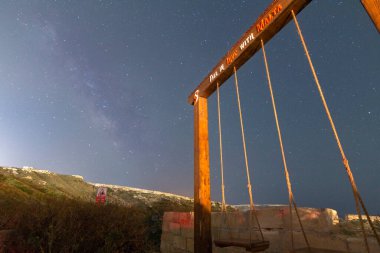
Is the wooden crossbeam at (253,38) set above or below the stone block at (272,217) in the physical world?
above

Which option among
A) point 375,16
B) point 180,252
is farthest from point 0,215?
point 375,16

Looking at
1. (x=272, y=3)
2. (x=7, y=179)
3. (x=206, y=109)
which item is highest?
(x=7, y=179)

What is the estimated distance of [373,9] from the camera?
1.79 m

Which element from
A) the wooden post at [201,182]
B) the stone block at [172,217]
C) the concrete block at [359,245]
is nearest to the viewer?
the concrete block at [359,245]

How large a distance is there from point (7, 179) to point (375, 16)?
68.1 ft

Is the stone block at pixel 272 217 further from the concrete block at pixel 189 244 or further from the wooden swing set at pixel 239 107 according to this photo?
the concrete block at pixel 189 244

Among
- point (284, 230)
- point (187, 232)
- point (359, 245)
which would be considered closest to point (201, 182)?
point (284, 230)

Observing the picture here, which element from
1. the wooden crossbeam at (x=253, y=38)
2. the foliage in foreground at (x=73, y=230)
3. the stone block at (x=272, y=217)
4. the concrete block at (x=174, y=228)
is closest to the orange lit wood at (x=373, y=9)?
the wooden crossbeam at (x=253, y=38)

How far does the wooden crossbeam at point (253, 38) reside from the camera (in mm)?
2689

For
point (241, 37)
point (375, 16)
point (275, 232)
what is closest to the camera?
point (375, 16)

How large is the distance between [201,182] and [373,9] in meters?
2.80

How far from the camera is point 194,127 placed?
422 cm

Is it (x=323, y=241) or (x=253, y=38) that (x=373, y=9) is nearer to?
(x=253, y=38)

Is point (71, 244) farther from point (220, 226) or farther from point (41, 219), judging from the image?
point (220, 226)
